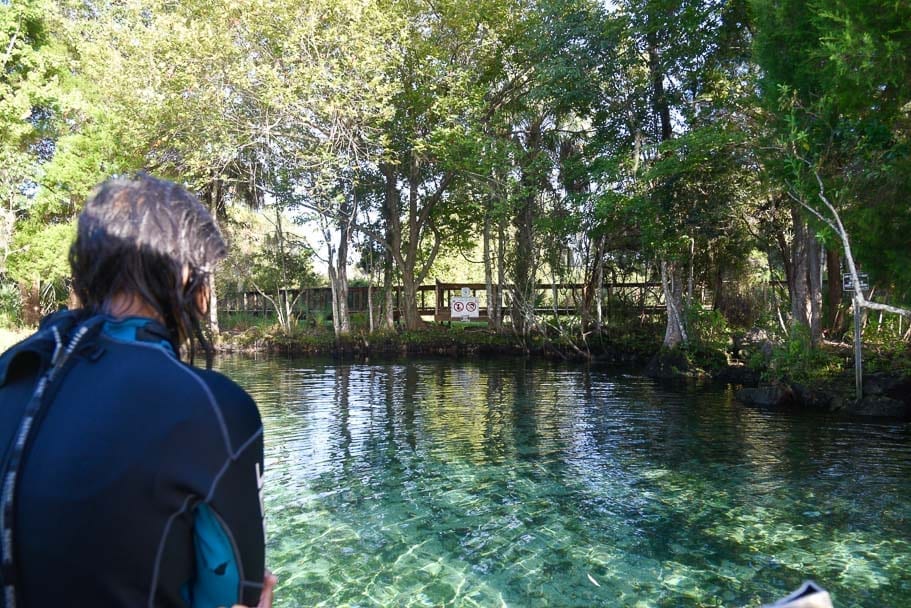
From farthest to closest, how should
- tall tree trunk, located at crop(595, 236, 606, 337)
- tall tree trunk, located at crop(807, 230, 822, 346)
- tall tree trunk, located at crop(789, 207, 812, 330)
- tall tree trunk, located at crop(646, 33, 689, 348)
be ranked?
tall tree trunk, located at crop(595, 236, 606, 337) < tall tree trunk, located at crop(646, 33, 689, 348) < tall tree trunk, located at crop(789, 207, 812, 330) < tall tree trunk, located at crop(807, 230, 822, 346)

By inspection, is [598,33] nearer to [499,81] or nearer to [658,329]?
[499,81]

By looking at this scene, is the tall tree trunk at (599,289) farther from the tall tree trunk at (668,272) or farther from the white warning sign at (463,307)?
the white warning sign at (463,307)

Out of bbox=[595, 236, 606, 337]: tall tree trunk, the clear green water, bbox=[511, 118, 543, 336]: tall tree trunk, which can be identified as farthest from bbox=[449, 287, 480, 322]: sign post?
the clear green water

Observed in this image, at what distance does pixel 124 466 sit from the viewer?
1026mm

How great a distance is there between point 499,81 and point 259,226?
14348 millimetres

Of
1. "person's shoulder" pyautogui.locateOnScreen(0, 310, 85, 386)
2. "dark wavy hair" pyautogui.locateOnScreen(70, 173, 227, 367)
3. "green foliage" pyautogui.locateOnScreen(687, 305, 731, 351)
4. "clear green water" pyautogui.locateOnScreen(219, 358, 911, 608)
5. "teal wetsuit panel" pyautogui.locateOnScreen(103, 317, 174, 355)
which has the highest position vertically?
"dark wavy hair" pyautogui.locateOnScreen(70, 173, 227, 367)

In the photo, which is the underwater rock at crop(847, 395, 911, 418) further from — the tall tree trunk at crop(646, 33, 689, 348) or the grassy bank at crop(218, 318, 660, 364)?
the grassy bank at crop(218, 318, 660, 364)

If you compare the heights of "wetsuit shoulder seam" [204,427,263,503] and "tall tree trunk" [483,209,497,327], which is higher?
"tall tree trunk" [483,209,497,327]

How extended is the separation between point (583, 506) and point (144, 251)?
5.50 meters

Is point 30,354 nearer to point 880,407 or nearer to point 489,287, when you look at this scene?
point 880,407

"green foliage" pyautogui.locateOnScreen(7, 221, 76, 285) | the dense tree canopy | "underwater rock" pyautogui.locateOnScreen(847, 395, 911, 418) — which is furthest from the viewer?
"green foliage" pyautogui.locateOnScreen(7, 221, 76, 285)

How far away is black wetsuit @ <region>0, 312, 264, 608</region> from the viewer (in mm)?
1028

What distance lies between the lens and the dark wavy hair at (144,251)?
4.06ft

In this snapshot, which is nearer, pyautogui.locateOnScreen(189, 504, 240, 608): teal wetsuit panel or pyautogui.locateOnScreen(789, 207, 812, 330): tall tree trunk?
pyautogui.locateOnScreen(189, 504, 240, 608): teal wetsuit panel
